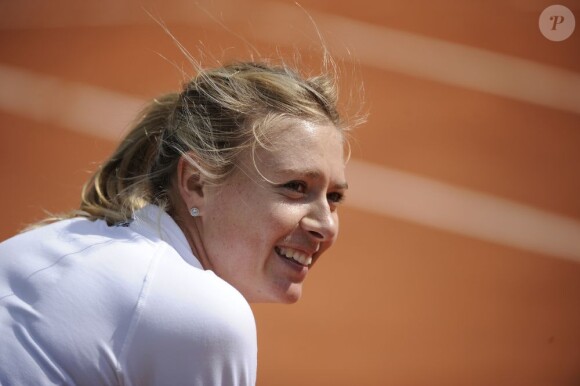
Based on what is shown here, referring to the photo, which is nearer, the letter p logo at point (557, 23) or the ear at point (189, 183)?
the ear at point (189, 183)

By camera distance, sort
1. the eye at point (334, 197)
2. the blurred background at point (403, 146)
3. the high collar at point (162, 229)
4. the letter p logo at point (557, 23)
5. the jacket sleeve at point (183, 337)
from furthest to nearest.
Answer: the letter p logo at point (557, 23)
the blurred background at point (403, 146)
the eye at point (334, 197)
the high collar at point (162, 229)
the jacket sleeve at point (183, 337)

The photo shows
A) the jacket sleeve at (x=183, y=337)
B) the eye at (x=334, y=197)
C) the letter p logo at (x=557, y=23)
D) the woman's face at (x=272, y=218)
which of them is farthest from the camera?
the letter p logo at (x=557, y=23)

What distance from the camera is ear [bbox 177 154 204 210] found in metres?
1.92

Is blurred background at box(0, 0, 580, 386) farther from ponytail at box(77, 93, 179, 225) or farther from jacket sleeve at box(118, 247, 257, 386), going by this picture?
jacket sleeve at box(118, 247, 257, 386)

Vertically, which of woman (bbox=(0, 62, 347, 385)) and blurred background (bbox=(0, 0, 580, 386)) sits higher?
blurred background (bbox=(0, 0, 580, 386))

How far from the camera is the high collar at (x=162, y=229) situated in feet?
5.63

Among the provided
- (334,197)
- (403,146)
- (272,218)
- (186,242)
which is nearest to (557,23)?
(403,146)

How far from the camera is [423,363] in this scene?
3.31 metres

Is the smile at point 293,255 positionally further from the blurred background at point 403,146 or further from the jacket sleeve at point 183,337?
the blurred background at point 403,146

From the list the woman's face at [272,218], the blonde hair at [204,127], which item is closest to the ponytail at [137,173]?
the blonde hair at [204,127]

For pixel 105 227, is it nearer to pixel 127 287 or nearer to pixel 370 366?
pixel 127 287

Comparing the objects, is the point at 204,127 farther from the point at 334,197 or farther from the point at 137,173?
the point at 334,197

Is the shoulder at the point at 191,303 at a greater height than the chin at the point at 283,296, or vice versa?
the chin at the point at 283,296

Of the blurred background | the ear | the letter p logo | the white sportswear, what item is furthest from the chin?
the letter p logo
